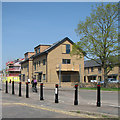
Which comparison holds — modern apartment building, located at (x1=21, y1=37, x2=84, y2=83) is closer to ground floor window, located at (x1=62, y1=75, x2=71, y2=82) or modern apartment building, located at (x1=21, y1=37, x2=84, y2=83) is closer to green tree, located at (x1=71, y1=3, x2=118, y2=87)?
ground floor window, located at (x1=62, y1=75, x2=71, y2=82)

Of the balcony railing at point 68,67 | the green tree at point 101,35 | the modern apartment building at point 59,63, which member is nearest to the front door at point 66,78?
the modern apartment building at point 59,63

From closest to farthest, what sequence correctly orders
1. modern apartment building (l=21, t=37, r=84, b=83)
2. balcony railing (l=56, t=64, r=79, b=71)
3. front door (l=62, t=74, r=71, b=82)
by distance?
modern apartment building (l=21, t=37, r=84, b=83) < balcony railing (l=56, t=64, r=79, b=71) < front door (l=62, t=74, r=71, b=82)

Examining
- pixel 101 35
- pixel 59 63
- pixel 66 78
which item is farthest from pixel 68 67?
pixel 101 35

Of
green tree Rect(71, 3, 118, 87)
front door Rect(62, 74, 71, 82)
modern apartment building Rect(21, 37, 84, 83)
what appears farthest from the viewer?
front door Rect(62, 74, 71, 82)

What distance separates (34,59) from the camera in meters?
50.8

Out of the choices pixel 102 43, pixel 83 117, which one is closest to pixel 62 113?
pixel 83 117

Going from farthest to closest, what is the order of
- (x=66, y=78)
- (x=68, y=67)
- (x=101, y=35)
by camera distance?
(x=66, y=78)
(x=68, y=67)
(x=101, y=35)

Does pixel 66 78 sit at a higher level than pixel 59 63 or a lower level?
lower

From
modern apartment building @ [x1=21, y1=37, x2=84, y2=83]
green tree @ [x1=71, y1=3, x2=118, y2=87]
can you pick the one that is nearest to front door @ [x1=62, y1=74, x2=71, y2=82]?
modern apartment building @ [x1=21, y1=37, x2=84, y2=83]

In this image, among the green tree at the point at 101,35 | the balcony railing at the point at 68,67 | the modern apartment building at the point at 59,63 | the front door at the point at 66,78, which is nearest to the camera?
the green tree at the point at 101,35

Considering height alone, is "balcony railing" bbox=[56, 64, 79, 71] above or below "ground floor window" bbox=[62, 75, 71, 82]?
above

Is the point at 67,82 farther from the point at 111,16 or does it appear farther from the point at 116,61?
the point at 111,16

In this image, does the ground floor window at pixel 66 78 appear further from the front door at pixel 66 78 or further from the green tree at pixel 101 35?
the green tree at pixel 101 35

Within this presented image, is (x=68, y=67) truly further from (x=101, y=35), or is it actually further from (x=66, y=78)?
(x=101, y=35)
